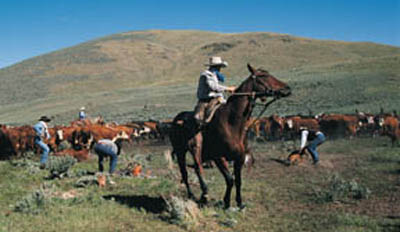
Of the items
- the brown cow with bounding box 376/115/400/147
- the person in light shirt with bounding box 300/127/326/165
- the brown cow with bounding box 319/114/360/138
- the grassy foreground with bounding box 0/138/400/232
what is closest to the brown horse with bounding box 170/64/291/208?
the grassy foreground with bounding box 0/138/400/232

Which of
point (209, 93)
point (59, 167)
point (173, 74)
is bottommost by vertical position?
point (59, 167)

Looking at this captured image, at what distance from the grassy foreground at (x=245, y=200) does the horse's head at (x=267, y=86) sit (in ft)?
7.46

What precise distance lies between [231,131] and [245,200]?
205 centimetres

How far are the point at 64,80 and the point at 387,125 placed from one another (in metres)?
84.0

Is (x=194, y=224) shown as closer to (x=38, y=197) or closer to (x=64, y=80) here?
(x=38, y=197)

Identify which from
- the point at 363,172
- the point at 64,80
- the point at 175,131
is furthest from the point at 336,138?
the point at 64,80

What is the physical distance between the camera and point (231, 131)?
7.79m

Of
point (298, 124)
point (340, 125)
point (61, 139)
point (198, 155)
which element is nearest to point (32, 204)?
point (198, 155)

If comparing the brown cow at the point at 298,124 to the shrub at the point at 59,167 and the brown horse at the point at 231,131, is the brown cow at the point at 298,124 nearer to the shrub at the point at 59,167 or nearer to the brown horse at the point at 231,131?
the shrub at the point at 59,167

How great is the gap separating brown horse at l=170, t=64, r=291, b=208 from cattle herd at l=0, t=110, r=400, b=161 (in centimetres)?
831

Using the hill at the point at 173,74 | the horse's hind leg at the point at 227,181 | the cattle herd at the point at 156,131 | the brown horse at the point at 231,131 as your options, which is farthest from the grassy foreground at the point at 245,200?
the hill at the point at 173,74

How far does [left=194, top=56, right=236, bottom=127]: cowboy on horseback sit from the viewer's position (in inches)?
310

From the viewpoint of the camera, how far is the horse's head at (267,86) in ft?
25.8

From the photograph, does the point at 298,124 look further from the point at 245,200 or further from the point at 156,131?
the point at 245,200
